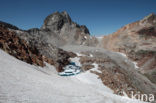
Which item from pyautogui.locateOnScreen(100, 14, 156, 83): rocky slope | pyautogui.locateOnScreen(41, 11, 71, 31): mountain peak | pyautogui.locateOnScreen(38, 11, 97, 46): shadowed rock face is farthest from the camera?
pyautogui.locateOnScreen(41, 11, 71, 31): mountain peak

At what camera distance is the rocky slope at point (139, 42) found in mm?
24413

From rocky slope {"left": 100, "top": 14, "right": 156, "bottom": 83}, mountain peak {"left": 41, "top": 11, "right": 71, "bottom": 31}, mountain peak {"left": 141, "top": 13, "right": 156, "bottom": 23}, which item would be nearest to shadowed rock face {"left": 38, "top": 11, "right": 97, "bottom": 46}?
mountain peak {"left": 41, "top": 11, "right": 71, "bottom": 31}

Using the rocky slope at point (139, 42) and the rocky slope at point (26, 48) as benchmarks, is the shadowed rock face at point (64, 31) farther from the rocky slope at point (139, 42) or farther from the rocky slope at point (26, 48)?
the rocky slope at point (26, 48)

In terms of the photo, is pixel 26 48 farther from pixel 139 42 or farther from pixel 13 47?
pixel 139 42

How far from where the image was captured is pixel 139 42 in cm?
2962

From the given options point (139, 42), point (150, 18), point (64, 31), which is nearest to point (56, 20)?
point (64, 31)

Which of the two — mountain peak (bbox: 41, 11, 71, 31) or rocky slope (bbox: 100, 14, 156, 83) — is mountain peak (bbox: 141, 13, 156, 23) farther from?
mountain peak (bbox: 41, 11, 71, 31)

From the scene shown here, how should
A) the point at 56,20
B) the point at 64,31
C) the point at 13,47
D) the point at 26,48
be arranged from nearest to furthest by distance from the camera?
the point at 13,47, the point at 26,48, the point at 64,31, the point at 56,20

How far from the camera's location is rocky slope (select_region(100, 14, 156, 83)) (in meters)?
24.4

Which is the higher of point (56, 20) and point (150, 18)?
point (56, 20)

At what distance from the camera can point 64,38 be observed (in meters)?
46.0

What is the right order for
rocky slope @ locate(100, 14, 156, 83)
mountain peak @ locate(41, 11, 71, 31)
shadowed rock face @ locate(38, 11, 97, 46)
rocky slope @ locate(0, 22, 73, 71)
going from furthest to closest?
mountain peak @ locate(41, 11, 71, 31), shadowed rock face @ locate(38, 11, 97, 46), rocky slope @ locate(100, 14, 156, 83), rocky slope @ locate(0, 22, 73, 71)

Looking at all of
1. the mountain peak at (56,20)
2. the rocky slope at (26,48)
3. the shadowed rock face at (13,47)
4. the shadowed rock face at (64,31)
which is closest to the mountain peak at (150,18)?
the shadowed rock face at (64,31)

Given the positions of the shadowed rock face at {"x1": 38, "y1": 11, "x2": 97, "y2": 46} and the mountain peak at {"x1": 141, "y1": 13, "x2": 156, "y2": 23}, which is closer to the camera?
the mountain peak at {"x1": 141, "y1": 13, "x2": 156, "y2": 23}
